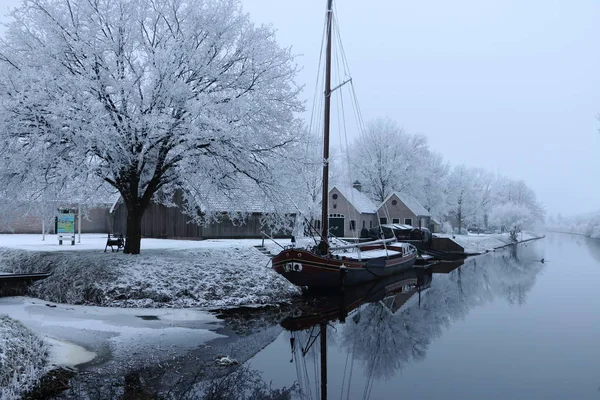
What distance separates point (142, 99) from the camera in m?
16.8

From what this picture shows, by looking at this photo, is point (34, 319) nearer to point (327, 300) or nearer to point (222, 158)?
point (222, 158)

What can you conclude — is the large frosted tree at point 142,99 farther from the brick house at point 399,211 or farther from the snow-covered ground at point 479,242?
the snow-covered ground at point 479,242

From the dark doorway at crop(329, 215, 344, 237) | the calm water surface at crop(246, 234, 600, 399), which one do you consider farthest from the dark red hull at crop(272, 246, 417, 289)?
the dark doorway at crop(329, 215, 344, 237)

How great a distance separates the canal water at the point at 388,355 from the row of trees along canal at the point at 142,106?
6.24 m

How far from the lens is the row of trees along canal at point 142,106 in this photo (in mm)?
15273

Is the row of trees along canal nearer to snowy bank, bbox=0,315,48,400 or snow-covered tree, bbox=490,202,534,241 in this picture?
snowy bank, bbox=0,315,48,400

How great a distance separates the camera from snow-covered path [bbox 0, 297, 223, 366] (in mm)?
10320

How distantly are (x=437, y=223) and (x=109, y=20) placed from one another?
57482 millimetres

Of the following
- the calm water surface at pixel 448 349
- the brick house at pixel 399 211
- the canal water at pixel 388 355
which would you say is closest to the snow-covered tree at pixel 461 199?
the brick house at pixel 399 211

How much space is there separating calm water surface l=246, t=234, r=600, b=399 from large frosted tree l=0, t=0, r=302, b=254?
7016mm

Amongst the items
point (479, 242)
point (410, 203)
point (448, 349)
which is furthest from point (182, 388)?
point (479, 242)

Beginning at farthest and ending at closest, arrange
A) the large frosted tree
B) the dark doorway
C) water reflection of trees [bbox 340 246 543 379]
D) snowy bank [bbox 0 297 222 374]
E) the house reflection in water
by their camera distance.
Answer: the dark doorway, the large frosted tree, water reflection of trees [bbox 340 246 543 379], the house reflection in water, snowy bank [bbox 0 297 222 374]

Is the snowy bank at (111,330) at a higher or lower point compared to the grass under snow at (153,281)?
lower

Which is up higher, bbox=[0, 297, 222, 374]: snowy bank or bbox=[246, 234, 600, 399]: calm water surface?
bbox=[0, 297, 222, 374]: snowy bank
